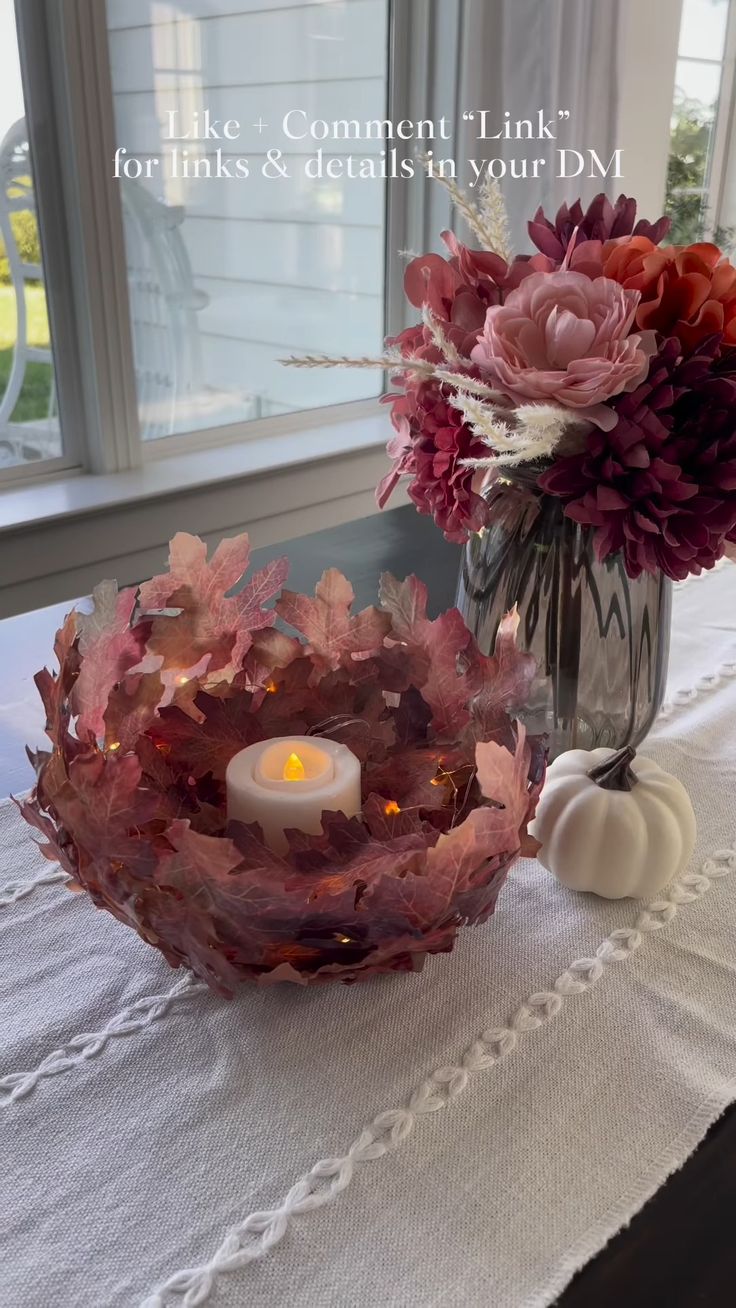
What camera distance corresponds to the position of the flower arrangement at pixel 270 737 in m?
0.42

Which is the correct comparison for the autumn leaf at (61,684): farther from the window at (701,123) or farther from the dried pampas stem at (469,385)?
the window at (701,123)

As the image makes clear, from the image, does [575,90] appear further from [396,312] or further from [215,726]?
[215,726]

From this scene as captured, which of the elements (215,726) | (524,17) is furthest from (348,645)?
(524,17)

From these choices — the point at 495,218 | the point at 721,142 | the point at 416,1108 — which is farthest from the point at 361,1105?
the point at 721,142

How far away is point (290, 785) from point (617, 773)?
0.63 ft

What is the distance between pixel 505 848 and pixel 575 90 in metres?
Result: 2.25

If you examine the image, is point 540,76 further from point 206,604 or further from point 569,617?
point 206,604

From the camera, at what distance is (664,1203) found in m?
0.41

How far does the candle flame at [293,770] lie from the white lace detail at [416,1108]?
0.15 meters

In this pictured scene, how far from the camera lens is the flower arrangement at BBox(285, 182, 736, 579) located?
53 cm

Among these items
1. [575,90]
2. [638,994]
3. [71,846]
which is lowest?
[638,994]

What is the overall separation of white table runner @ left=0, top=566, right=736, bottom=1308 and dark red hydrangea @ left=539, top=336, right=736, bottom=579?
21 centimetres

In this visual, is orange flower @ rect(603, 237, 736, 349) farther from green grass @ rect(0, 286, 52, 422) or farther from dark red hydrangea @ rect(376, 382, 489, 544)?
green grass @ rect(0, 286, 52, 422)

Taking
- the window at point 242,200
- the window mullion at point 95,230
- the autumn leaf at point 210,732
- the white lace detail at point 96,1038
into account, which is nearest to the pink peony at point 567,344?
the autumn leaf at point 210,732
